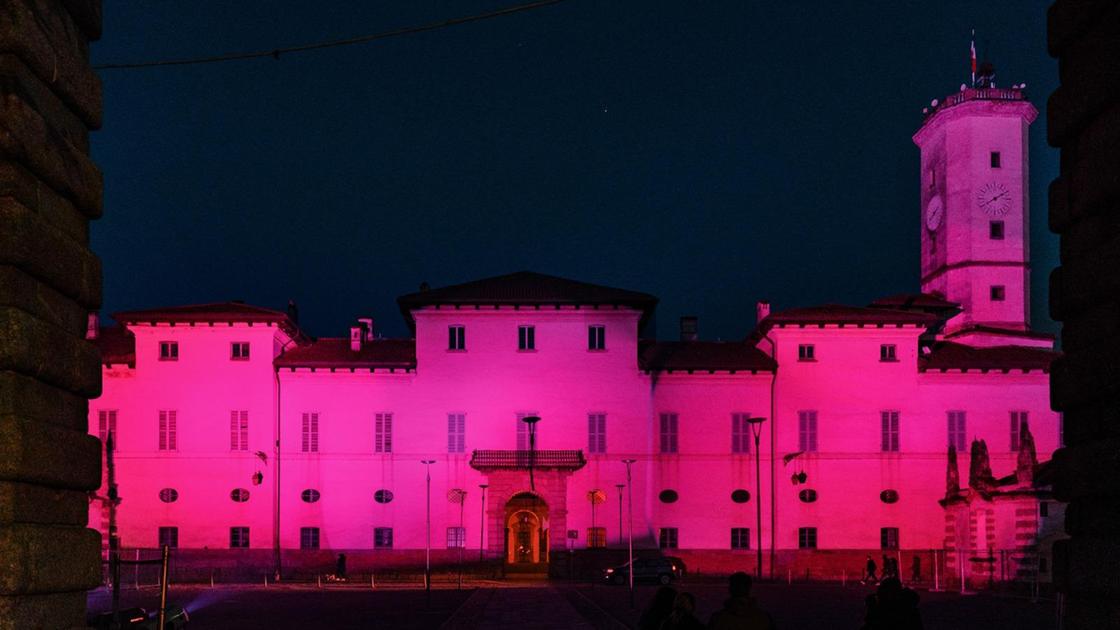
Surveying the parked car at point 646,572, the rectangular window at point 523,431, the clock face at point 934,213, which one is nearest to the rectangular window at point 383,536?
the rectangular window at point 523,431

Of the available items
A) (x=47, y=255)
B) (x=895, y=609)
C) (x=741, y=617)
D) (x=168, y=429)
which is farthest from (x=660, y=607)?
(x=168, y=429)

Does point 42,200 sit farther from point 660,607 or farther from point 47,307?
point 660,607

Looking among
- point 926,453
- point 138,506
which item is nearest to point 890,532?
point 926,453

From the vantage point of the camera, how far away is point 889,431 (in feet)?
207

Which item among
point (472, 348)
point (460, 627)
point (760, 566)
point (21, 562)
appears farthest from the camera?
point (472, 348)

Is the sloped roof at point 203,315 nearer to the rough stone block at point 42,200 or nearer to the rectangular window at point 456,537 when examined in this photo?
the rectangular window at point 456,537

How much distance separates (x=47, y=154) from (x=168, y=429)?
56449mm

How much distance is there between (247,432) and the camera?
62062mm

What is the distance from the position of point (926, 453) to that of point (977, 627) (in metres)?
31.6

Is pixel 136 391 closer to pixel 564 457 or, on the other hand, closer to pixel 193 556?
pixel 193 556

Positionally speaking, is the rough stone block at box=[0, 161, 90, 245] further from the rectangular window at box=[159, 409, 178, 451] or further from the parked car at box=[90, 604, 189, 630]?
the rectangular window at box=[159, 409, 178, 451]

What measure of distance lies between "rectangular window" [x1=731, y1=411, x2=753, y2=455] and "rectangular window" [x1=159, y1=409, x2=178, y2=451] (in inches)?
1033

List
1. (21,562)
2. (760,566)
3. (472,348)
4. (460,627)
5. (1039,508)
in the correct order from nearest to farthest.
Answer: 1. (21,562)
2. (460,627)
3. (1039,508)
4. (760,566)
5. (472,348)

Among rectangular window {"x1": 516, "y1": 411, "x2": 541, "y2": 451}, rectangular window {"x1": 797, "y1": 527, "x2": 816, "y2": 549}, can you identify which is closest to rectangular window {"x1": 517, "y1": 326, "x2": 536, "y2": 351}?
rectangular window {"x1": 516, "y1": 411, "x2": 541, "y2": 451}
